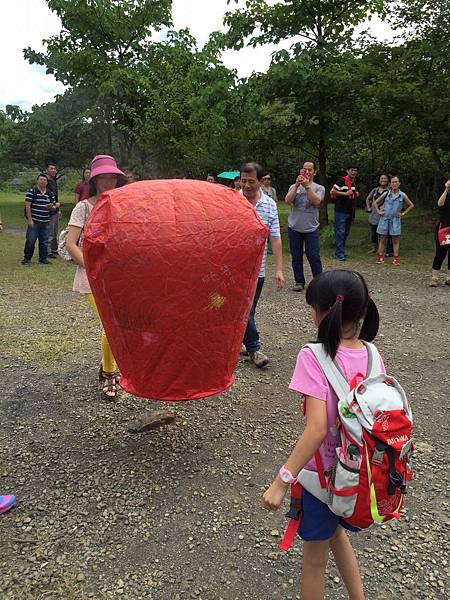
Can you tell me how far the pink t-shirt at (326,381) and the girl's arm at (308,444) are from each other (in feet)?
0.13

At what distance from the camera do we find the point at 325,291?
1.87m

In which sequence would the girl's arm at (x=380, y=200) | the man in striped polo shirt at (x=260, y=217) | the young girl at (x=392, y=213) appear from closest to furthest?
the man in striped polo shirt at (x=260, y=217), the young girl at (x=392, y=213), the girl's arm at (x=380, y=200)

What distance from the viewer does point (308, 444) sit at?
1.75 meters

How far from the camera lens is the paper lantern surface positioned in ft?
8.43

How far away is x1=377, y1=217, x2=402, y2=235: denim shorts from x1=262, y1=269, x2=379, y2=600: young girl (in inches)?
348

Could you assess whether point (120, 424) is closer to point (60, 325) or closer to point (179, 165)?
point (60, 325)

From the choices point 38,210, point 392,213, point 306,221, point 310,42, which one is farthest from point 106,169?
point 310,42

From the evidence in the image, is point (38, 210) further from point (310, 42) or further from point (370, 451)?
point (370, 451)

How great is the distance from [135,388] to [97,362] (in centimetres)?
223

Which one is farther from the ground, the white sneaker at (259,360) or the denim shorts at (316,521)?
the denim shorts at (316,521)

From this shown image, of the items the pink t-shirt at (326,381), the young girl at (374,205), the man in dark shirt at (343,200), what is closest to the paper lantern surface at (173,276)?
the pink t-shirt at (326,381)

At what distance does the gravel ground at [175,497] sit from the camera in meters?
2.40

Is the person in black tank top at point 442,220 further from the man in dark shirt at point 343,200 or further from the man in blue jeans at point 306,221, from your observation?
the man in dark shirt at point 343,200

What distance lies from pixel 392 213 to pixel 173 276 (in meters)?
8.51
